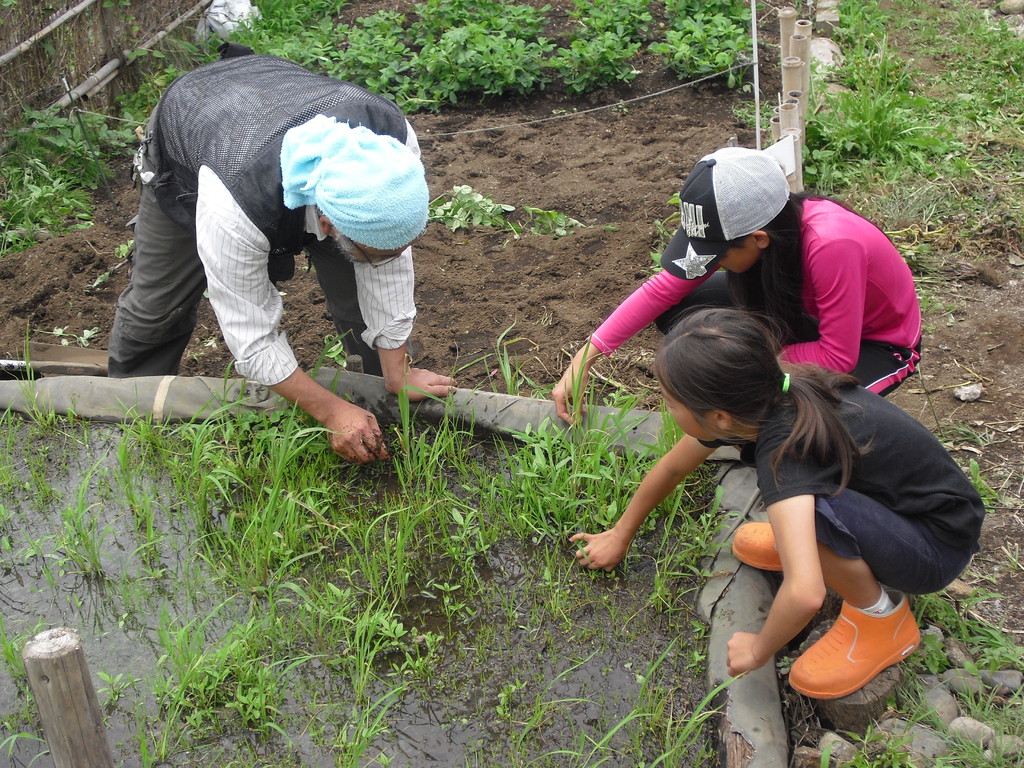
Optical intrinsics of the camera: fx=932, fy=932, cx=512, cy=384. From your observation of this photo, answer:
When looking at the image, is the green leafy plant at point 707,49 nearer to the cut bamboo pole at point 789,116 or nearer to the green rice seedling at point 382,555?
the cut bamboo pole at point 789,116

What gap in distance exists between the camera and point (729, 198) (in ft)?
7.30

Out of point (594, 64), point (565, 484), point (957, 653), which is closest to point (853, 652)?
point (957, 653)

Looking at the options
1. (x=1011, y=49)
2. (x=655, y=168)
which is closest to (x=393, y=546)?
(x=655, y=168)

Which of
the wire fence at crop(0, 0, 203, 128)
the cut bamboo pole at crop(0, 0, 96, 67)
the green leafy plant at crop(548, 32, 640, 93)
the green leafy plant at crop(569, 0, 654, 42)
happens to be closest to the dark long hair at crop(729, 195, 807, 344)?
the green leafy plant at crop(548, 32, 640, 93)

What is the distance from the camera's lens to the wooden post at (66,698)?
1583 millimetres

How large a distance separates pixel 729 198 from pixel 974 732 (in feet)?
4.26

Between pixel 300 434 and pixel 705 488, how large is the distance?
1190mm

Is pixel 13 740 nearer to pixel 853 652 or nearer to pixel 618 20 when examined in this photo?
pixel 853 652

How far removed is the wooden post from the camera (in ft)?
5.19

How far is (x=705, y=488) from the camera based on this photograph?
267 cm

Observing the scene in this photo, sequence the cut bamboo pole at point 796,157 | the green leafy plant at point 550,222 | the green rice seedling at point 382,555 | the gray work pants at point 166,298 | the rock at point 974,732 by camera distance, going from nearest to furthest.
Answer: the rock at point 974,732, the green rice seedling at point 382,555, the gray work pants at point 166,298, the cut bamboo pole at point 796,157, the green leafy plant at point 550,222

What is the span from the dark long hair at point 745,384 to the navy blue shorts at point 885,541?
106 millimetres

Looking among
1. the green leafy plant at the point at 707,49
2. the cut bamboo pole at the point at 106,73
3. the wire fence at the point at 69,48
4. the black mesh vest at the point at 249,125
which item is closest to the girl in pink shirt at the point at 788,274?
the black mesh vest at the point at 249,125

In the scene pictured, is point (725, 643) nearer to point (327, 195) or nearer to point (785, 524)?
point (785, 524)
